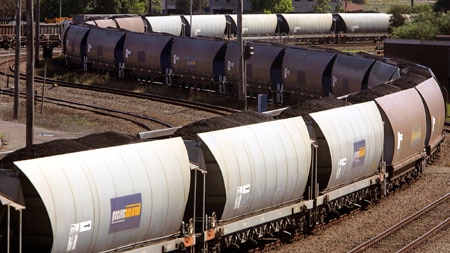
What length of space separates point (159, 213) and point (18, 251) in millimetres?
3413

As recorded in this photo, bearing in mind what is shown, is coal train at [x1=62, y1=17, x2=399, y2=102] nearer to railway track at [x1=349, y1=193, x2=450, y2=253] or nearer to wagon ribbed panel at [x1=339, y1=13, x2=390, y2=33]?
railway track at [x1=349, y1=193, x2=450, y2=253]

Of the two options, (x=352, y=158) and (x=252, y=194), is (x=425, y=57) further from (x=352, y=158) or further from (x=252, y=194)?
(x=252, y=194)

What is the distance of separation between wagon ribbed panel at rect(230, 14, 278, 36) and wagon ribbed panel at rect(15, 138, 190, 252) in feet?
269

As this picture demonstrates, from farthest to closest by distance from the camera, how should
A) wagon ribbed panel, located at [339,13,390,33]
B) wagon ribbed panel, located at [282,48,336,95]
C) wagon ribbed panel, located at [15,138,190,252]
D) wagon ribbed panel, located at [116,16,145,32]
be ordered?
1. wagon ribbed panel, located at [339,13,390,33]
2. wagon ribbed panel, located at [116,16,145,32]
3. wagon ribbed panel, located at [282,48,336,95]
4. wagon ribbed panel, located at [15,138,190,252]

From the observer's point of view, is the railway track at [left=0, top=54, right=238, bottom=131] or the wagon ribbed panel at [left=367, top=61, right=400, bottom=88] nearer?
the wagon ribbed panel at [left=367, top=61, right=400, bottom=88]

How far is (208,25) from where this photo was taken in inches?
3900

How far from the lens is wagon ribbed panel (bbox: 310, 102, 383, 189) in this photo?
26031 mm

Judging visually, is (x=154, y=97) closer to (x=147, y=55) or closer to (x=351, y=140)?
(x=147, y=55)

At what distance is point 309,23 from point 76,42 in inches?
1736

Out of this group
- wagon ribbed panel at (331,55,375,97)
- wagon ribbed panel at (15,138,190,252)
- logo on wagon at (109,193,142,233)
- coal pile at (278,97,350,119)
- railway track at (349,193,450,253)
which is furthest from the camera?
wagon ribbed panel at (331,55,375,97)

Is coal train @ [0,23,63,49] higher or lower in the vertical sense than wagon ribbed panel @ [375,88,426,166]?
higher

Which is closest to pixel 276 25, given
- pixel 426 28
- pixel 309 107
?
pixel 426 28

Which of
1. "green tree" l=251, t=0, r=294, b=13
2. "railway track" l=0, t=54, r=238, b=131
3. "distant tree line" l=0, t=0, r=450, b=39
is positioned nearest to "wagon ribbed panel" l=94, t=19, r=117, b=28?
"distant tree line" l=0, t=0, r=450, b=39

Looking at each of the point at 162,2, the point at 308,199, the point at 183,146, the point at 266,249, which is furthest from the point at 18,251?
the point at 162,2
